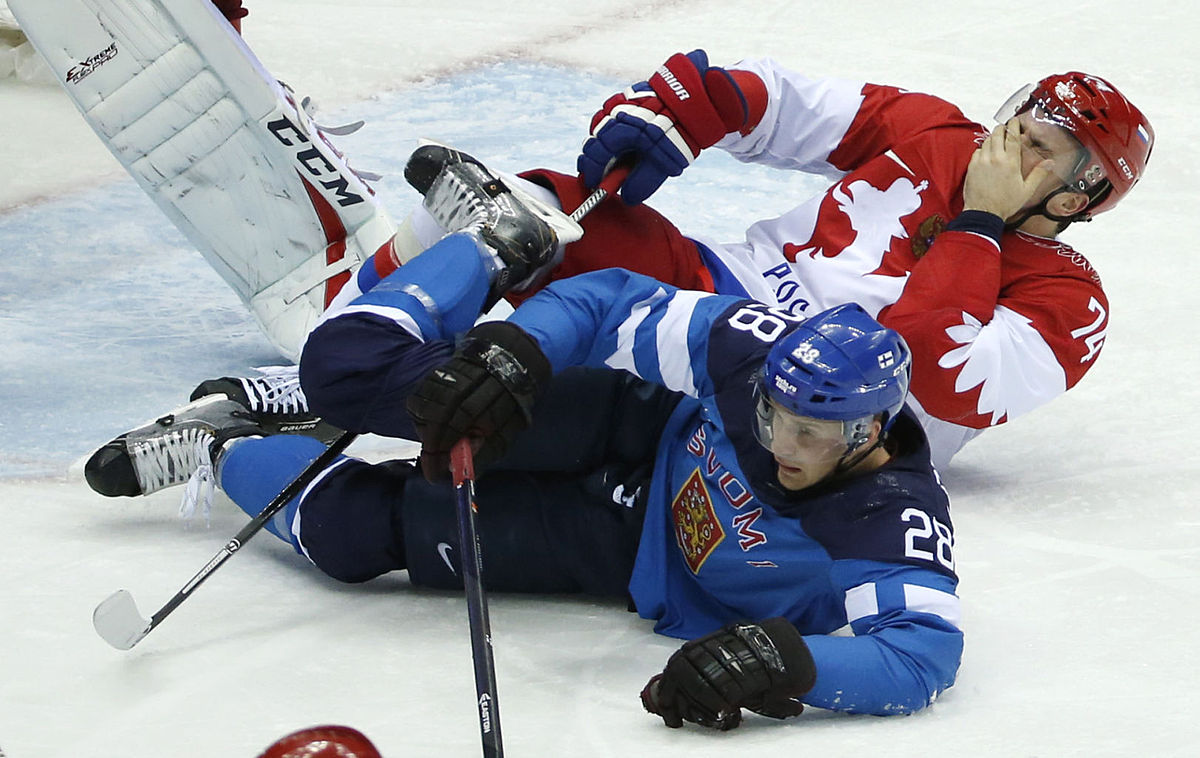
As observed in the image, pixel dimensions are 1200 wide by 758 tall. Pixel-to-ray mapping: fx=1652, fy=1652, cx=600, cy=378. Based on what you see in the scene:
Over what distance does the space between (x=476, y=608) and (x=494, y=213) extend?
0.72 m

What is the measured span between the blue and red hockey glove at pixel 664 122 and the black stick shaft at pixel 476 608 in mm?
863

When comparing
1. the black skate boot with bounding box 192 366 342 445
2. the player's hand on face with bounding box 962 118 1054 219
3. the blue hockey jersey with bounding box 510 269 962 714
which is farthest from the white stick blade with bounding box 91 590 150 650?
the player's hand on face with bounding box 962 118 1054 219

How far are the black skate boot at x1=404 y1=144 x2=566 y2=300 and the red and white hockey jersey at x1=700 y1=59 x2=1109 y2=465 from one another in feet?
1.49

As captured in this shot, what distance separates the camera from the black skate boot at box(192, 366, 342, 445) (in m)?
2.93

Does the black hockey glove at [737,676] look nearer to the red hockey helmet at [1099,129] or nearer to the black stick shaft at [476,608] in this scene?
the black stick shaft at [476,608]

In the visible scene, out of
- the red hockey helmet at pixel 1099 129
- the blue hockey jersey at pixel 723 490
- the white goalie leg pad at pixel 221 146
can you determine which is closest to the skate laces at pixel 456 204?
the blue hockey jersey at pixel 723 490

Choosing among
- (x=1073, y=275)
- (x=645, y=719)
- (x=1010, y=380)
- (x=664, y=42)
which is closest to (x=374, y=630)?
(x=645, y=719)

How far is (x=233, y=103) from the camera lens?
10.9 ft

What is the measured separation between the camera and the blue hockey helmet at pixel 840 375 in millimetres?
1955

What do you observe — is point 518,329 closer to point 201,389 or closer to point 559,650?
point 559,650

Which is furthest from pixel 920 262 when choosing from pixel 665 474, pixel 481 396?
pixel 481 396

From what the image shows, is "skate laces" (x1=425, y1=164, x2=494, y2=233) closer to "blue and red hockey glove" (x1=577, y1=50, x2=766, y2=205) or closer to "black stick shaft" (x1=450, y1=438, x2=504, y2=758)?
"blue and red hockey glove" (x1=577, y1=50, x2=766, y2=205)

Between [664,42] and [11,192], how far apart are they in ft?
7.60

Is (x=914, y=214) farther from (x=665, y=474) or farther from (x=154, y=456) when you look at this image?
(x=154, y=456)
